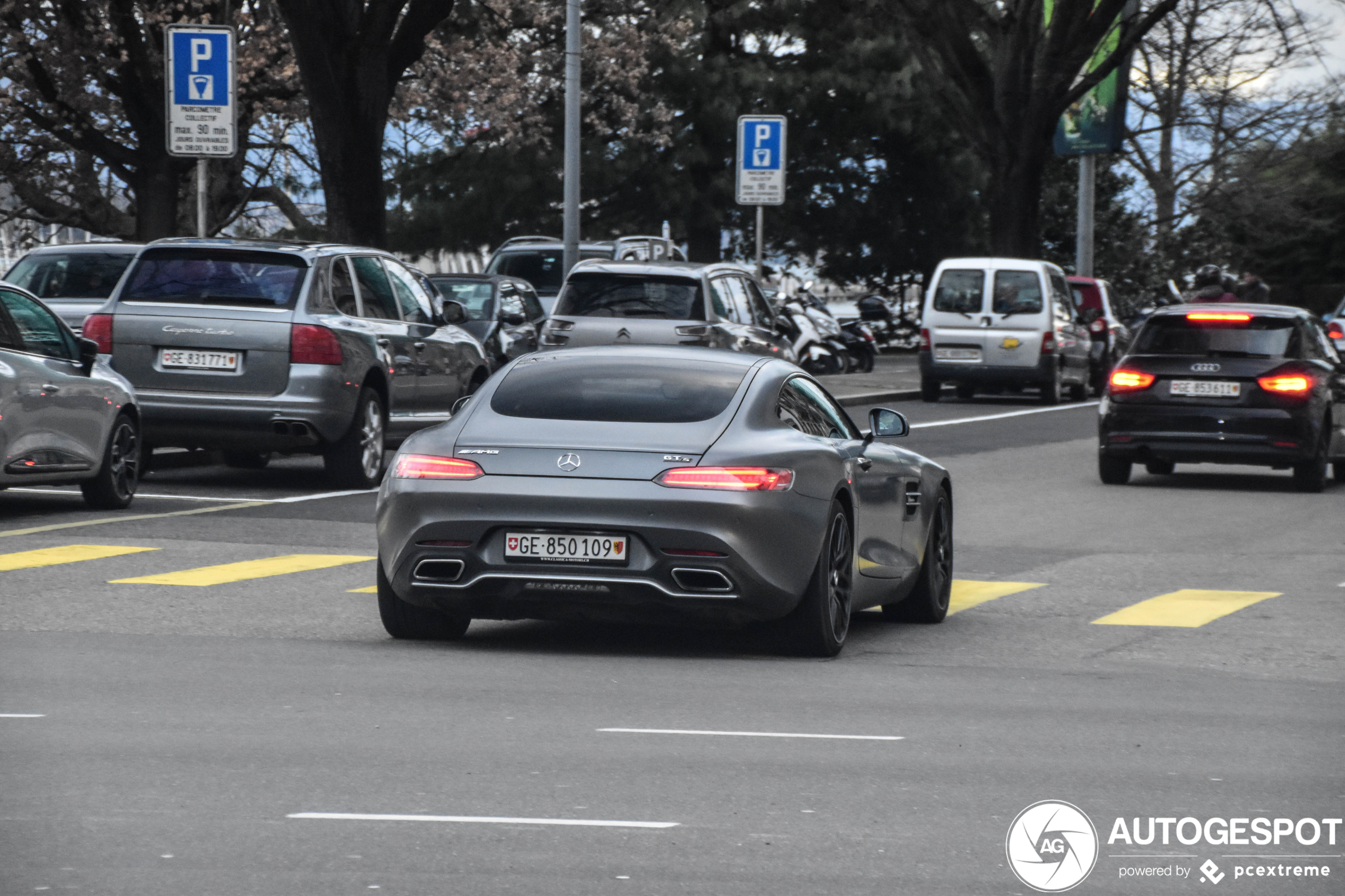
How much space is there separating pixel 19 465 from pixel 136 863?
904 cm

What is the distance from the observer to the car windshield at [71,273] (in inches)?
Answer: 795

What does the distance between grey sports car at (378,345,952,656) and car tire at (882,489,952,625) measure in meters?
1.20

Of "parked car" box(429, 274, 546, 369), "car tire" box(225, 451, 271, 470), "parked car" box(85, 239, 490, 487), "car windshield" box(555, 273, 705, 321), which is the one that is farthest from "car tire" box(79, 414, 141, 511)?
"parked car" box(429, 274, 546, 369)

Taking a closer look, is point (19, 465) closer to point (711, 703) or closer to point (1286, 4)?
point (711, 703)

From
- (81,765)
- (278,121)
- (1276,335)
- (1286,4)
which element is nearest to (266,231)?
(278,121)

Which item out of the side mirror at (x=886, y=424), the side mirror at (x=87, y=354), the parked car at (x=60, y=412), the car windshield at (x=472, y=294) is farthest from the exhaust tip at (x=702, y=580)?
the car windshield at (x=472, y=294)

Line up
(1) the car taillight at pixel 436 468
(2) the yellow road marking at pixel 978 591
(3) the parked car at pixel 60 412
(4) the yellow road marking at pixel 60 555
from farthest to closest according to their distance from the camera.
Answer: (3) the parked car at pixel 60 412, (4) the yellow road marking at pixel 60 555, (2) the yellow road marking at pixel 978 591, (1) the car taillight at pixel 436 468

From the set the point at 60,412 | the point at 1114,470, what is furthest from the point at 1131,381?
the point at 60,412

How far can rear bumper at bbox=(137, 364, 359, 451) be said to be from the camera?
53.0 ft

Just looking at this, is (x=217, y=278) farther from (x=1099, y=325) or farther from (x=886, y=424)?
(x=1099, y=325)

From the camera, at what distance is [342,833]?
569 centimetres

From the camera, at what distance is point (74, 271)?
20375mm

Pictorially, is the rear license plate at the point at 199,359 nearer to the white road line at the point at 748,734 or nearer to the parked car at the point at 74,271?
the parked car at the point at 74,271

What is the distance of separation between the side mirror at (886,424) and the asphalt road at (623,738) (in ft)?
3.08
